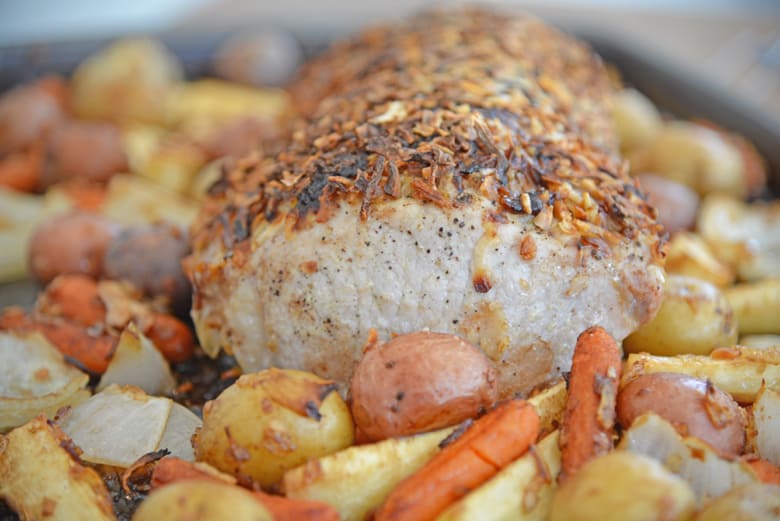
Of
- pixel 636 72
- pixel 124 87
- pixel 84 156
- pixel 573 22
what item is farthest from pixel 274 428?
pixel 573 22

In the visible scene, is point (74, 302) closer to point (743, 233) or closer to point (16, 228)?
point (16, 228)

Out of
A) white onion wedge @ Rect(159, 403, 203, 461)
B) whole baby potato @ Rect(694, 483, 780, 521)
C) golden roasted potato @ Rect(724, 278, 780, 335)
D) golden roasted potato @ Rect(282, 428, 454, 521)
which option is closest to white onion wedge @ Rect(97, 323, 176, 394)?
white onion wedge @ Rect(159, 403, 203, 461)

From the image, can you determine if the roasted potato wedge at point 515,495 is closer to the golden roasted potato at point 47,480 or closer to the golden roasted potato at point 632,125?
the golden roasted potato at point 47,480

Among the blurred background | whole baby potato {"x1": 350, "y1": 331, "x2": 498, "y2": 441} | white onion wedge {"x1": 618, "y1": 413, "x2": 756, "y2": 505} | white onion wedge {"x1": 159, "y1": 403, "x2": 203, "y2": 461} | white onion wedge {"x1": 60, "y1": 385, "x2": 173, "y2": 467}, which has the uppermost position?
whole baby potato {"x1": 350, "y1": 331, "x2": 498, "y2": 441}

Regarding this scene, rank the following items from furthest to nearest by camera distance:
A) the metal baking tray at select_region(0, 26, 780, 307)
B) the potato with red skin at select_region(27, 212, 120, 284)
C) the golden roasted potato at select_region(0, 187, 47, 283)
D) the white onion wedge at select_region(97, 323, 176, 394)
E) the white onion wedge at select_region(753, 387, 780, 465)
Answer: the metal baking tray at select_region(0, 26, 780, 307)
the golden roasted potato at select_region(0, 187, 47, 283)
the potato with red skin at select_region(27, 212, 120, 284)
the white onion wedge at select_region(97, 323, 176, 394)
the white onion wedge at select_region(753, 387, 780, 465)

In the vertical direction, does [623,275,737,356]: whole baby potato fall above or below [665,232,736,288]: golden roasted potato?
above

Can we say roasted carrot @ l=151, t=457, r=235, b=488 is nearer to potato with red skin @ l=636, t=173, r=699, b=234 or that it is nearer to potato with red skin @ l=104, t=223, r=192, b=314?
potato with red skin @ l=104, t=223, r=192, b=314

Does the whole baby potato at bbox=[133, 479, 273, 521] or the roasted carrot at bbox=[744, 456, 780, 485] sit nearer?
the whole baby potato at bbox=[133, 479, 273, 521]

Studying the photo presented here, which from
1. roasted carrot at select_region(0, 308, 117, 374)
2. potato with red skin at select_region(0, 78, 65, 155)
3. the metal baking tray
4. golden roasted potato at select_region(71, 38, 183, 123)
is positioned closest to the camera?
roasted carrot at select_region(0, 308, 117, 374)

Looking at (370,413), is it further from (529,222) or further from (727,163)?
(727,163)
